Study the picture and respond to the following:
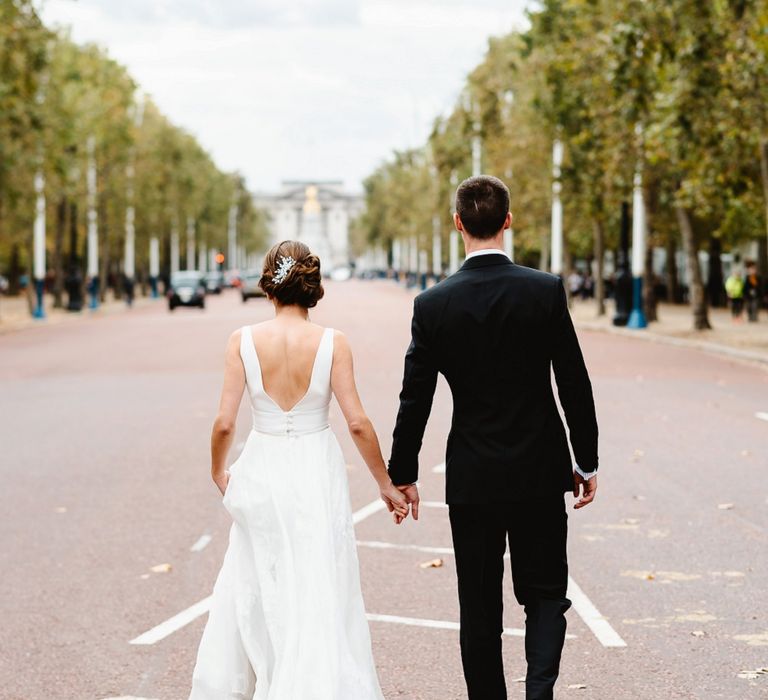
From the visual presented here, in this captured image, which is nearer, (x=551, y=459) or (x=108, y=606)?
(x=551, y=459)

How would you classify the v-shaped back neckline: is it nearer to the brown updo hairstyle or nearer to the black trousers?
the brown updo hairstyle

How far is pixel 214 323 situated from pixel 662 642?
39012 millimetres

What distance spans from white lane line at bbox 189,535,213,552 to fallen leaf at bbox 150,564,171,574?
464 mm

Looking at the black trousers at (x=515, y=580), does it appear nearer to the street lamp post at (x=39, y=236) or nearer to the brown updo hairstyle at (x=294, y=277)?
the brown updo hairstyle at (x=294, y=277)

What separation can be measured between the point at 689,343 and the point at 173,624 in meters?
25.0

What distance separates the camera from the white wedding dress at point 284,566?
4.64 meters

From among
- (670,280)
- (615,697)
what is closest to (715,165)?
(615,697)

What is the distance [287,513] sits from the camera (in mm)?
4750

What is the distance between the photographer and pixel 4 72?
36.9 m

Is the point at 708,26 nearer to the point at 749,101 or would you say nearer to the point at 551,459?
the point at 749,101

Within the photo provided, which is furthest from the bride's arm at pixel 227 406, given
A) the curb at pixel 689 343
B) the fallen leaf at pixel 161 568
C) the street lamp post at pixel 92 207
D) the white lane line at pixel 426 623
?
the street lamp post at pixel 92 207

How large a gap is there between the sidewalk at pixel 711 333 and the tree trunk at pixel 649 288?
1.12ft

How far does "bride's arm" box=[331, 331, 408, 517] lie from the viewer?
470cm

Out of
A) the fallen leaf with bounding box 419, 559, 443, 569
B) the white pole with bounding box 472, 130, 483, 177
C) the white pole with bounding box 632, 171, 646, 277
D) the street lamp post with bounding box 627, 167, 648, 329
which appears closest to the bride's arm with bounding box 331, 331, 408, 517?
the fallen leaf with bounding box 419, 559, 443, 569
